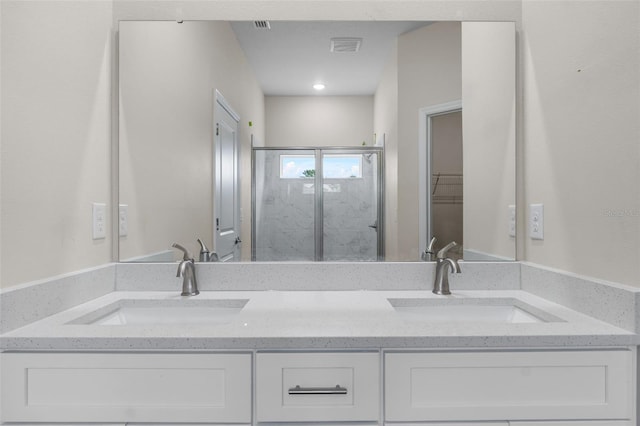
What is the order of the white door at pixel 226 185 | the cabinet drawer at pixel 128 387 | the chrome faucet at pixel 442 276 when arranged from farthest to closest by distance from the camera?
the white door at pixel 226 185 < the chrome faucet at pixel 442 276 < the cabinet drawer at pixel 128 387

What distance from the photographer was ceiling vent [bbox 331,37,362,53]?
155 cm

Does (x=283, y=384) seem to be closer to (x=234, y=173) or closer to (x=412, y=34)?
(x=234, y=173)

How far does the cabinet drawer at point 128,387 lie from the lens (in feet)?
3.05

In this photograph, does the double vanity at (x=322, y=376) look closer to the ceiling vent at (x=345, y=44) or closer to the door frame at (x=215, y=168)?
the door frame at (x=215, y=168)

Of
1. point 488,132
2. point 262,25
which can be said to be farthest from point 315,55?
point 488,132

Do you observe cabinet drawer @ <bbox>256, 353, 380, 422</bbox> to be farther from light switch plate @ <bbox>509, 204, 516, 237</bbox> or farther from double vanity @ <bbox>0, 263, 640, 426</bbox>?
light switch plate @ <bbox>509, 204, 516, 237</bbox>

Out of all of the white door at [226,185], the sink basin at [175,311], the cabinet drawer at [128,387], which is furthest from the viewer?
the white door at [226,185]

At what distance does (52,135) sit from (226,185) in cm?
62

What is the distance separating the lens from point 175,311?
4.38 ft

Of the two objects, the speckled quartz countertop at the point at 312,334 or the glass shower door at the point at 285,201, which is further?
the glass shower door at the point at 285,201

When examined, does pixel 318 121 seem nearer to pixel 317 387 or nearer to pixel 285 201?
pixel 285 201

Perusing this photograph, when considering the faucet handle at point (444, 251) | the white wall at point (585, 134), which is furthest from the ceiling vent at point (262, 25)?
the faucet handle at point (444, 251)

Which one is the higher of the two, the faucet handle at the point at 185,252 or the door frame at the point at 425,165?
the door frame at the point at 425,165

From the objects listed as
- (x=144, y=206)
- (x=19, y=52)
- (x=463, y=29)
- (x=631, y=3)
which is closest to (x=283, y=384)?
(x=144, y=206)
